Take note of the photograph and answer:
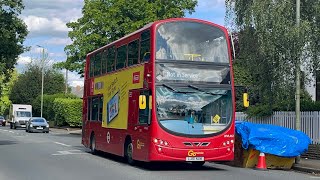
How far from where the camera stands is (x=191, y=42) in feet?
52.5

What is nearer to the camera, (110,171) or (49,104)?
(110,171)

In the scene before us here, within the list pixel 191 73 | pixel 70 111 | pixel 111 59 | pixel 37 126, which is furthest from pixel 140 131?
pixel 70 111

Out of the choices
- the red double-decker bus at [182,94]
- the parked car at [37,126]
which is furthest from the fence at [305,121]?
the parked car at [37,126]

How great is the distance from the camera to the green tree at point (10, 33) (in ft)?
87.7

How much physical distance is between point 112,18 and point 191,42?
23290 millimetres

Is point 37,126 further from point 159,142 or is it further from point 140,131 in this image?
point 159,142

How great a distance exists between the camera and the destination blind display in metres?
15.5

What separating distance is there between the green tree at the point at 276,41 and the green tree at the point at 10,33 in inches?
465

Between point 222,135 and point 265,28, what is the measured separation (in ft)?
17.8

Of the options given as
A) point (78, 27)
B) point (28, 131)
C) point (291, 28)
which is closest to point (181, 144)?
point (291, 28)

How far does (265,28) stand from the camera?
19.1 metres

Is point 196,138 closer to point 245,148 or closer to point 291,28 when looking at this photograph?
point 245,148

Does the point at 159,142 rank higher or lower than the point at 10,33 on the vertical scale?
lower

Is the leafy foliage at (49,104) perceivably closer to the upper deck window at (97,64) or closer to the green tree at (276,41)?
the upper deck window at (97,64)
